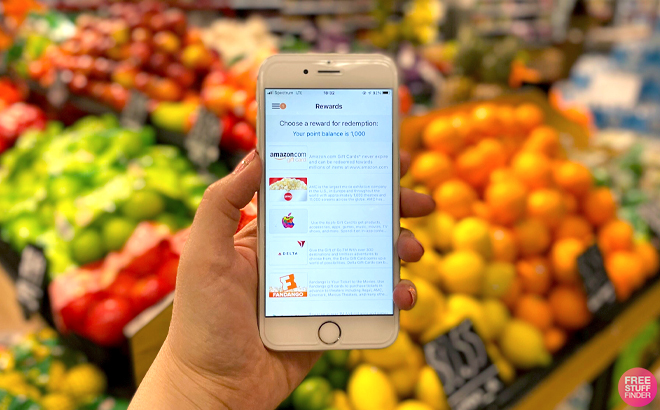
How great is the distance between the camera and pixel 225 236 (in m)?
0.60

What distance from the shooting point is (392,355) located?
844mm

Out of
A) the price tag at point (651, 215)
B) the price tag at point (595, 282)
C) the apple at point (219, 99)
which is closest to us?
the price tag at point (595, 282)

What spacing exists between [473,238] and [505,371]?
28 cm

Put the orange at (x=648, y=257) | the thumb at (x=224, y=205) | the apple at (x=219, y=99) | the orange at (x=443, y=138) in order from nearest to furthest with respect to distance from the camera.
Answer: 1. the thumb at (x=224, y=205)
2. the orange at (x=443, y=138)
3. the orange at (x=648, y=257)
4. the apple at (x=219, y=99)

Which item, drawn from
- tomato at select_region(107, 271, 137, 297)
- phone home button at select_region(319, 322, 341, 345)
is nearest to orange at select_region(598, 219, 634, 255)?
phone home button at select_region(319, 322, 341, 345)

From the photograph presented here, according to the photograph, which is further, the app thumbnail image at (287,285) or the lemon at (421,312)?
the lemon at (421,312)

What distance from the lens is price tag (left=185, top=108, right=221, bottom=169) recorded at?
137 cm

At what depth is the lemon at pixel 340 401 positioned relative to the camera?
0.86 meters

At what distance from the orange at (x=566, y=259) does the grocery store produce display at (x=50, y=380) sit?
3.29 ft

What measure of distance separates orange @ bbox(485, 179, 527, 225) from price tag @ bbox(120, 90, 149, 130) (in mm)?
1334

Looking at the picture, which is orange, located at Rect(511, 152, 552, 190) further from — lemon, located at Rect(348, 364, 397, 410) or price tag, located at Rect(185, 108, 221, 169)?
price tag, located at Rect(185, 108, 221, 169)

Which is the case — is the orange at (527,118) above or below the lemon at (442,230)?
above

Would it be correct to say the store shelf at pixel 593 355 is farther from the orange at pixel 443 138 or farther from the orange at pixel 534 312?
the orange at pixel 443 138

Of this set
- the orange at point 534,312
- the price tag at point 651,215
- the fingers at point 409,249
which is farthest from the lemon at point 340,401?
the price tag at point 651,215
